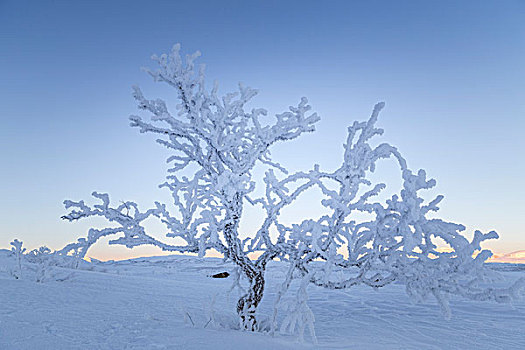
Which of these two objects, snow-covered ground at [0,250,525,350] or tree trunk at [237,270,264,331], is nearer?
snow-covered ground at [0,250,525,350]

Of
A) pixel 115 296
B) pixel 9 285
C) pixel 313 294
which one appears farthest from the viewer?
pixel 313 294

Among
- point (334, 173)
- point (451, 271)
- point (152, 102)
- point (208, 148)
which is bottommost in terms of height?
point (451, 271)

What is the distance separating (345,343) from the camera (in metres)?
4.23

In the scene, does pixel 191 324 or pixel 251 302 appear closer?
pixel 191 324

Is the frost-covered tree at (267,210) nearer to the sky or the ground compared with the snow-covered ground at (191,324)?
nearer to the sky

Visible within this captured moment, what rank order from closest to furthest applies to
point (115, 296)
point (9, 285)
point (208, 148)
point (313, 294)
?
1. point (208, 148)
2. point (9, 285)
3. point (115, 296)
4. point (313, 294)

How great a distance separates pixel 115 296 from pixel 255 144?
4372mm

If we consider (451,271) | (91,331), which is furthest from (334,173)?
(91,331)

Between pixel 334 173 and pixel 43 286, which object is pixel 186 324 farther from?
pixel 43 286

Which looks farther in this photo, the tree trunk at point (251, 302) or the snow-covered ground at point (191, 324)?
the tree trunk at point (251, 302)

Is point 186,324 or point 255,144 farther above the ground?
point 255,144

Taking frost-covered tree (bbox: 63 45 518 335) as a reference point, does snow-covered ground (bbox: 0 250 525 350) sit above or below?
below

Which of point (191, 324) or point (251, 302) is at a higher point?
point (251, 302)

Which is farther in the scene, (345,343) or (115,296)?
(115,296)
